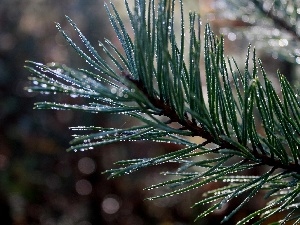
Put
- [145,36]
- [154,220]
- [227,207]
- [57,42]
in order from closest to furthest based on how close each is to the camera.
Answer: [145,36] < [227,207] < [154,220] < [57,42]

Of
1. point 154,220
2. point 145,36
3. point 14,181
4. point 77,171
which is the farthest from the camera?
point 77,171

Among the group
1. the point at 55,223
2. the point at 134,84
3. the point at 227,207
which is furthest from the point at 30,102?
the point at 134,84

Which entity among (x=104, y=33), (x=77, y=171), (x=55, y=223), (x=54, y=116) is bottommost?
(x=55, y=223)

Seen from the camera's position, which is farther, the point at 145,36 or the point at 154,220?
the point at 154,220

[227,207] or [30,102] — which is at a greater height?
[30,102]

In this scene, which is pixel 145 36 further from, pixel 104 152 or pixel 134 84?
pixel 104 152

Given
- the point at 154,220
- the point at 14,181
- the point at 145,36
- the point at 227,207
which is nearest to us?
the point at 145,36

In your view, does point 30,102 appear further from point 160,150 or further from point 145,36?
point 145,36

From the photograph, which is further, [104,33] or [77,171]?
[104,33]

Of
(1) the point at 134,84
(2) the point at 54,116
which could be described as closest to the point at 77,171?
(2) the point at 54,116
